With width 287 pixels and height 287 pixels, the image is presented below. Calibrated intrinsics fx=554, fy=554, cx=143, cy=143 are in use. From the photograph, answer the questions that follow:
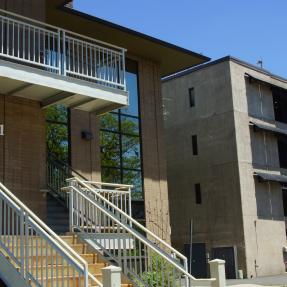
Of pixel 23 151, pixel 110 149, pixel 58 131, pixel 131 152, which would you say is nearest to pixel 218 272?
pixel 23 151

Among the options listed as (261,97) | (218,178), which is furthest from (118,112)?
(261,97)

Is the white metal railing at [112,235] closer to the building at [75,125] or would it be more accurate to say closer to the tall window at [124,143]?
the building at [75,125]

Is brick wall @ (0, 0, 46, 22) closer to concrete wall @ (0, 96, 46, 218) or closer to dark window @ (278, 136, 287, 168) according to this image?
concrete wall @ (0, 96, 46, 218)

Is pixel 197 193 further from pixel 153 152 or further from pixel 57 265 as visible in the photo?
pixel 57 265

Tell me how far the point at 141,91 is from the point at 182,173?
42.1 ft

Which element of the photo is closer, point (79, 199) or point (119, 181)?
point (79, 199)

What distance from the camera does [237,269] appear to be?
2811 centimetres

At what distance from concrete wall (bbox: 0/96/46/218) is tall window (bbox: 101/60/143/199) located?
4525mm

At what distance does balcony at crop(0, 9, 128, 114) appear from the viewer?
42.0 ft

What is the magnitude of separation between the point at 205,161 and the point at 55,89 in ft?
61.4

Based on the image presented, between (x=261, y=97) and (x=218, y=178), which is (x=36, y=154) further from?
(x=261, y=97)

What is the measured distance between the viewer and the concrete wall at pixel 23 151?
527 inches

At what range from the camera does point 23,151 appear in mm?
13742

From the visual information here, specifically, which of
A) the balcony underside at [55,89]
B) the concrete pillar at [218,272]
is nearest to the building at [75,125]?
the balcony underside at [55,89]
